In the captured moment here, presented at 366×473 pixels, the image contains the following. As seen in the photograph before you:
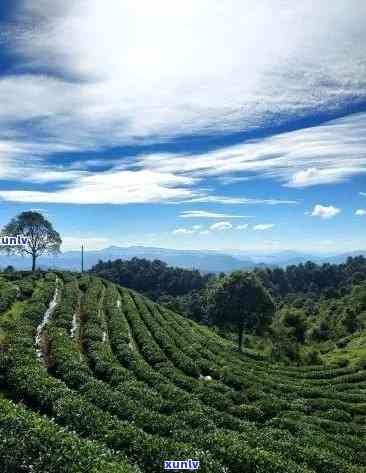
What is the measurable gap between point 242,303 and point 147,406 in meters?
50.7

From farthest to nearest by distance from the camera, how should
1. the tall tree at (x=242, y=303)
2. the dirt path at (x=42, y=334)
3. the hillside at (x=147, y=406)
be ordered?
the tall tree at (x=242, y=303) < the dirt path at (x=42, y=334) < the hillside at (x=147, y=406)

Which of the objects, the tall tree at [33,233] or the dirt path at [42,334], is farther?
the tall tree at [33,233]

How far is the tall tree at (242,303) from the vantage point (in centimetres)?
7706

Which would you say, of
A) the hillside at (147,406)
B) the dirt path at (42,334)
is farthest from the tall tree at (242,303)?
the dirt path at (42,334)

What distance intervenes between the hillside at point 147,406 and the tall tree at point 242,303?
20.5m

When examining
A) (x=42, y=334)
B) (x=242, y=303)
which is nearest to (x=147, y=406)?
(x=42, y=334)

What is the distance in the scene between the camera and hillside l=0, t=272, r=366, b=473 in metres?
20.4

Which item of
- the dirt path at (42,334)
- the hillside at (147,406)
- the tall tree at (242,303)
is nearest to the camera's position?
the hillside at (147,406)

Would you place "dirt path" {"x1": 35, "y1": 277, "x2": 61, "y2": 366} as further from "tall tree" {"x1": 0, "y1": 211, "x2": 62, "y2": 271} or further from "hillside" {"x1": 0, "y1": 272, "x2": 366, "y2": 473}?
"tall tree" {"x1": 0, "y1": 211, "x2": 62, "y2": 271}

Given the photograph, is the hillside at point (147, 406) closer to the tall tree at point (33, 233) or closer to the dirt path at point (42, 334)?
the dirt path at point (42, 334)

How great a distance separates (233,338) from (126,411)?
266 feet

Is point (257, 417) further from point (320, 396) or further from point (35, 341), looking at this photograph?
point (35, 341)

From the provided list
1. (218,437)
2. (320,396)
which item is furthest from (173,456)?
(320,396)

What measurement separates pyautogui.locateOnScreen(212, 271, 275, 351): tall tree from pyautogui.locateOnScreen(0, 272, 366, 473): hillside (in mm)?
20514
